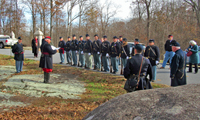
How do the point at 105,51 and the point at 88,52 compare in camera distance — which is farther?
the point at 88,52

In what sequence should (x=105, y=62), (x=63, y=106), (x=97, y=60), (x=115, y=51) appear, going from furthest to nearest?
(x=97, y=60) → (x=105, y=62) → (x=115, y=51) → (x=63, y=106)

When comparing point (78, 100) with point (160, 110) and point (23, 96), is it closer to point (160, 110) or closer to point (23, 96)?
point (23, 96)

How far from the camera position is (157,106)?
1.74 m

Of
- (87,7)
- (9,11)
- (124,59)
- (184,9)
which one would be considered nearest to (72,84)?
(124,59)

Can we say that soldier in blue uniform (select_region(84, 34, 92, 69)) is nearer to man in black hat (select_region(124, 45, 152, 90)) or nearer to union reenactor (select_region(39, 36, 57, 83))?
union reenactor (select_region(39, 36, 57, 83))

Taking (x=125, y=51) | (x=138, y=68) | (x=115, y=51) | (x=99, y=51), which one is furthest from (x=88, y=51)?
(x=138, y=68)

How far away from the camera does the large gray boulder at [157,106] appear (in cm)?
156

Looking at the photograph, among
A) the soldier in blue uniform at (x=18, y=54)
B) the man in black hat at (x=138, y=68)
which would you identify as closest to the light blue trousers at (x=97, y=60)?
the soldier in blue uniform at (x=18, y=54)

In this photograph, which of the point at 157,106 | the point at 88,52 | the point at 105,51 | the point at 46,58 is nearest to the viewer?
the point at 157,106

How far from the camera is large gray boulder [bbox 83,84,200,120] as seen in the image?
1560mm

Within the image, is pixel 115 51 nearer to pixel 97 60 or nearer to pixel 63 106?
pixel 97 60

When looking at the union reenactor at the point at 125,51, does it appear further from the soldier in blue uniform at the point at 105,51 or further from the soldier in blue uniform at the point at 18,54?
the soldier in blue uniform at the point at 18,54

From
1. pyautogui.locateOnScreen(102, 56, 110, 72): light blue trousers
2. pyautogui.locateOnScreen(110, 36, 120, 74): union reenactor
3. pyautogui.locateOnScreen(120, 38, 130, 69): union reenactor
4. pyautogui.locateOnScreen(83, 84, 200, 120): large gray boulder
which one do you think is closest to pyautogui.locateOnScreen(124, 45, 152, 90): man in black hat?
pyautogui.locateOnScreen(83, 84, 200, 120): large gray boulder

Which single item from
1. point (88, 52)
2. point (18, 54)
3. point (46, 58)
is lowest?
point (46, 58)
